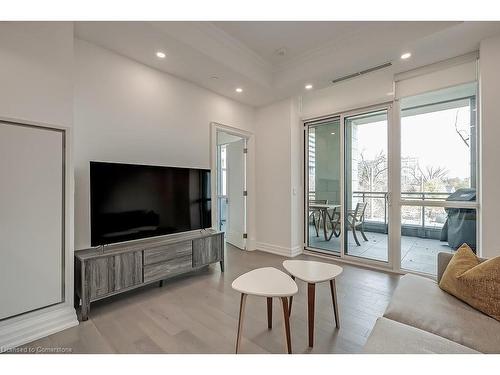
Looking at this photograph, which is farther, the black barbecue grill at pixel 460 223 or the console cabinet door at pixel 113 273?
the black barbecue grill at pixel 460 223

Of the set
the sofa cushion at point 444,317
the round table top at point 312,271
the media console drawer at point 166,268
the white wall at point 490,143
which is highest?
the white wall at point 490,143

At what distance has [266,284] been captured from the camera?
157 cm

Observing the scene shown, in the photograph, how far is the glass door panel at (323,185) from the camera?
12.7 feet

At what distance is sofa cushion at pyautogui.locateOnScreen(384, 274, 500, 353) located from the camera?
1169 mm

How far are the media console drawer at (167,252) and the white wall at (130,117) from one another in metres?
0.66

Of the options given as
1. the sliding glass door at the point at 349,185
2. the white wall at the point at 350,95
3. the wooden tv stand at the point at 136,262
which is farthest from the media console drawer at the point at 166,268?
the white wall at the point at 350,95

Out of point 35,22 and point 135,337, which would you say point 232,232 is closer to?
point 135,337

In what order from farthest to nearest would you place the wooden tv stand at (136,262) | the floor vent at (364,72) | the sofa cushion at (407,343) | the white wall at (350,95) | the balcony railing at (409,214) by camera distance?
the white wall at (350,95)
the balcony railing at (409,214)
the floor vent at (364,72)
the wooden tv stand at (136,262)
the sofa cushion at (407,343)

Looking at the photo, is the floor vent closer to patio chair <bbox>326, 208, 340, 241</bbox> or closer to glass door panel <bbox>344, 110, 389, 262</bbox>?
glass door panel <bbox>344, 110, 389, 262</bbox>

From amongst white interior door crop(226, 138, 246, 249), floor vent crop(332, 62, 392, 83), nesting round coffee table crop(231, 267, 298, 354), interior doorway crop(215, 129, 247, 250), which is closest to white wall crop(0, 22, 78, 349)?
nesting round coffee table crop(231, 267, 298, 354)

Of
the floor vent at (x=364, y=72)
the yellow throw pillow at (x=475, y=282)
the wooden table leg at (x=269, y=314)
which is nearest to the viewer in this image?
the yellow throw pillow at (x=475, y=282)

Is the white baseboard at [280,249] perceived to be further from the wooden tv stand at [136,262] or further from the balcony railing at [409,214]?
the wooden tv stand at [136,262]

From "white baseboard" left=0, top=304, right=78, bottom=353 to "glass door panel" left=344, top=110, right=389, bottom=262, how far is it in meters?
3.59

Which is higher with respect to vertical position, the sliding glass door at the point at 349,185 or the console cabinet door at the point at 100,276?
the sliding glass door at the point at 349,185
